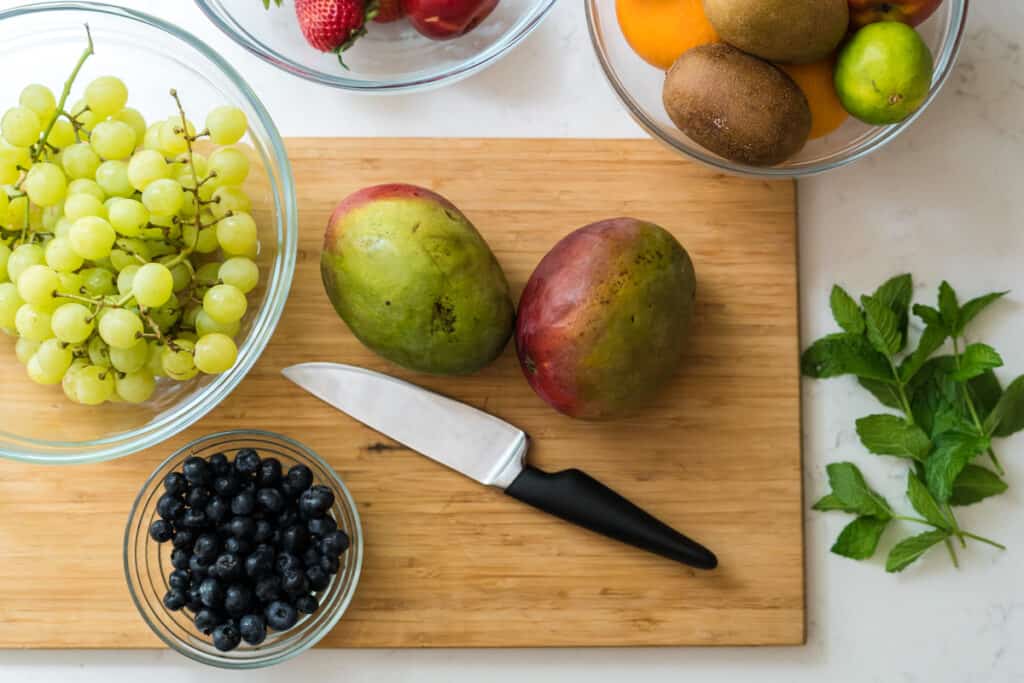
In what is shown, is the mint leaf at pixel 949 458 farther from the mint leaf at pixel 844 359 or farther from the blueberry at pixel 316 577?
the blueberry at pixel 316 577

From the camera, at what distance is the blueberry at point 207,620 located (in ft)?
2.94

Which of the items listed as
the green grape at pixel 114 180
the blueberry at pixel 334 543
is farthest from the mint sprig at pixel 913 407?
the green grape at pixel 114 180

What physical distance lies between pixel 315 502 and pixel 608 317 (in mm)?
338

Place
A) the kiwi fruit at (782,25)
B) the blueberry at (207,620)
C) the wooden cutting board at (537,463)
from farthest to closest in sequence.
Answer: the wooden cutting board at (537,463) < the blueberry at (207,620) < the kiwi fruit at (782,25)

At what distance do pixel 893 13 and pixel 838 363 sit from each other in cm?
37

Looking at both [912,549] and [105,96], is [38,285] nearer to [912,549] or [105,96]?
[105,96]

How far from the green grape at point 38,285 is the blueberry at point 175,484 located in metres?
0.21

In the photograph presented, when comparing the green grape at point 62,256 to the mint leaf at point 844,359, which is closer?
the green grape at point 62,256

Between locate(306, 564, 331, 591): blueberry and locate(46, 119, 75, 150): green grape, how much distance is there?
48cm

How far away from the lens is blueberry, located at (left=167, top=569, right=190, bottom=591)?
2.97 feet

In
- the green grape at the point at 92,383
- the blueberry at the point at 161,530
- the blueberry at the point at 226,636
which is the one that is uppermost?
the green grape at the point at 92,383

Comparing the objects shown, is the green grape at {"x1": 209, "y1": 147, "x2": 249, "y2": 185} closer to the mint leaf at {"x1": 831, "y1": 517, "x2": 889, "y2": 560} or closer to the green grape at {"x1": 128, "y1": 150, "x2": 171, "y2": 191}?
the green grape at {"x1": 128, "y1": 150, "x2": 171, "y2": 191}

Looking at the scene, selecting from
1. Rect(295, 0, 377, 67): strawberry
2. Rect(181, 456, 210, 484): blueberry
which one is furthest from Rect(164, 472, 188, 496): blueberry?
Rect(295, 0, 377, 67): strawberry

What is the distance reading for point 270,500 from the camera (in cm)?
90
